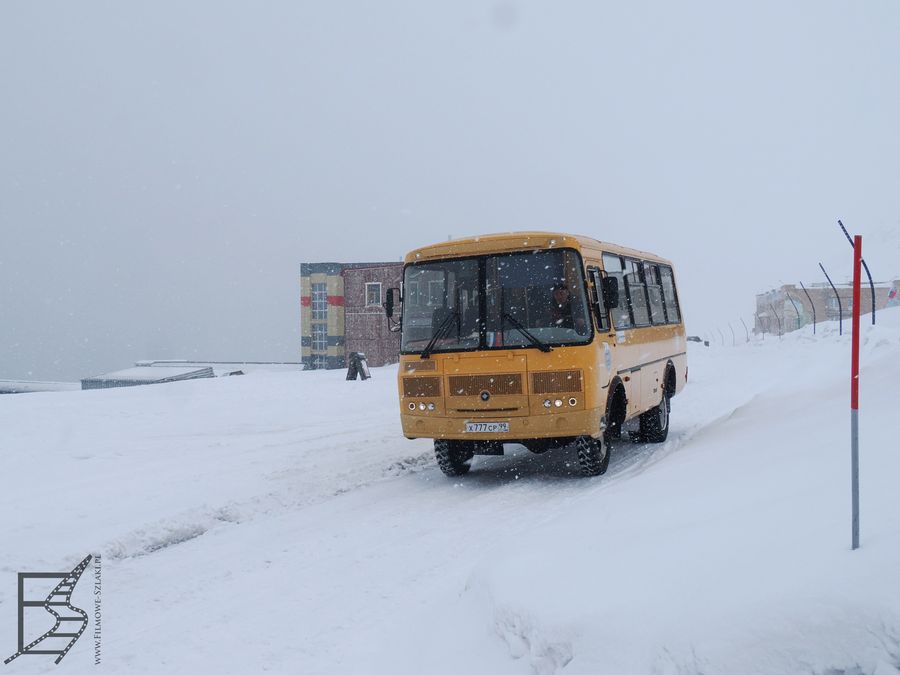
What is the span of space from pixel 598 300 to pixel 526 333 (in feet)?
3.50

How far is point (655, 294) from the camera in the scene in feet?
40.3

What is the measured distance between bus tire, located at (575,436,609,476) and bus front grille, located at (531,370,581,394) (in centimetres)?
81

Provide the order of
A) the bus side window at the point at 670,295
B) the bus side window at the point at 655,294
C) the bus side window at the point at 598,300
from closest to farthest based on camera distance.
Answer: the bus side window at the point at 598,300 < the bus side window at the point at 655,294 < the bus side window at the point at 670,295

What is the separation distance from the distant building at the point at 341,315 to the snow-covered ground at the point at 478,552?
41.9 metres

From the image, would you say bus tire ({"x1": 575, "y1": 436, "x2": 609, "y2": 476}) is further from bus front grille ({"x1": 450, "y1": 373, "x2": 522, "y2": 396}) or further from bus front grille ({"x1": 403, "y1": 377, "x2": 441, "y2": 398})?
bus front grille ({"x1": 403, "y1": 377, "x2": 441, "y2": 398})

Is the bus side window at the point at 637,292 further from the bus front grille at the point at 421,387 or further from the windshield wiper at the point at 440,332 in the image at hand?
the bus front grille at the point at 421,387

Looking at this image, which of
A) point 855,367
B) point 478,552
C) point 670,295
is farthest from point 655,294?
point 855,367

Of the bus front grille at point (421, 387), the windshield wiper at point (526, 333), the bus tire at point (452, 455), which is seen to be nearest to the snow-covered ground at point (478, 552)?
the bus tire at point (452, 455)

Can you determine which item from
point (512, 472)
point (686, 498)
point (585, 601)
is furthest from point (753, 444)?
point (585, 601)

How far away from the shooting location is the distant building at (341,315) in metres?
53.6

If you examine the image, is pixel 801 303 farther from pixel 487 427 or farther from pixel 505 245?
pixel 487 427

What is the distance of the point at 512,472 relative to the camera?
32.3 ft

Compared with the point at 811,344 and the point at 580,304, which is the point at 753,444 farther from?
the point at 811,344

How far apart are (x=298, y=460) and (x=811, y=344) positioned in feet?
88.9
